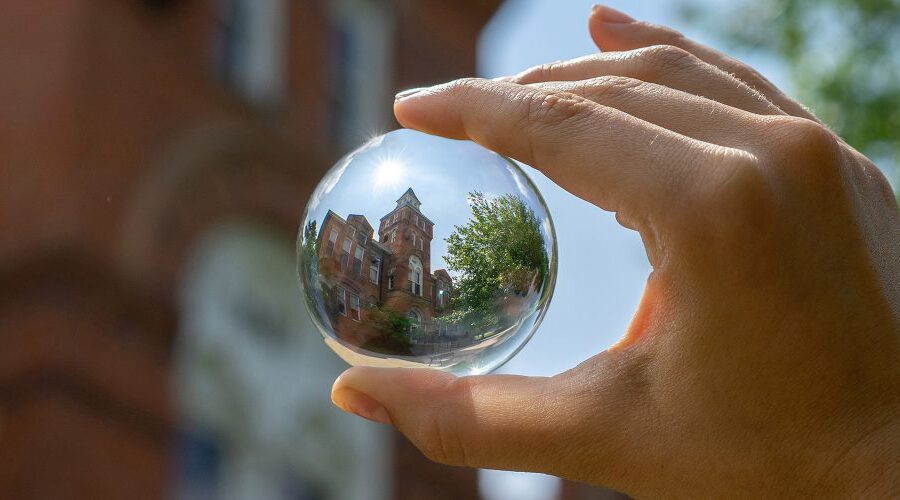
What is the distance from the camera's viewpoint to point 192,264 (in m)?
9.88

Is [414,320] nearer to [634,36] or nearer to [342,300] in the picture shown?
[342,300]

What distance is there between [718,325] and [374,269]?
0.69 m

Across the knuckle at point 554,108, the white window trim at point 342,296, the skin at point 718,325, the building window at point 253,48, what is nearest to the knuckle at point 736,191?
the skin at point 718,325

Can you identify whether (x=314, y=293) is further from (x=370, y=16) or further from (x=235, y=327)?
(x=370, y=16)

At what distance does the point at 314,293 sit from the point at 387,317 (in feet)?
0.65

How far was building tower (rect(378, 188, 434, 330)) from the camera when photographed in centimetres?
222

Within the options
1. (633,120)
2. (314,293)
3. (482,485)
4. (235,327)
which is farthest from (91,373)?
(633,120)

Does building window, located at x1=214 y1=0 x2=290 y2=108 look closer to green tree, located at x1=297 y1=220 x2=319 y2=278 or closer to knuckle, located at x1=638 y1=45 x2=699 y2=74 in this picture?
green tree, located at x1=297 y1=220 x2=319 y2=278

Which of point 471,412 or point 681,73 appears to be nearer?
point 471,412

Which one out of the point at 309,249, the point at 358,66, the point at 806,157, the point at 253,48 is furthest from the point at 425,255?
the point at 358,66

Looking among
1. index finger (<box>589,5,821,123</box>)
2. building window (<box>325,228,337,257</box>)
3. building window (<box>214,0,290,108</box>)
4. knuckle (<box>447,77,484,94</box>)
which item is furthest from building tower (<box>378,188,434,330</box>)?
building window (<box>214,0,290,108</box>)

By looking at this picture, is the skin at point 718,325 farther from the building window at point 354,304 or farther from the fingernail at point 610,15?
the fingernail at point 610,15

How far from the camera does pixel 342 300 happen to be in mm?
2299

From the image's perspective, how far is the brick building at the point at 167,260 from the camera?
28.4ft
